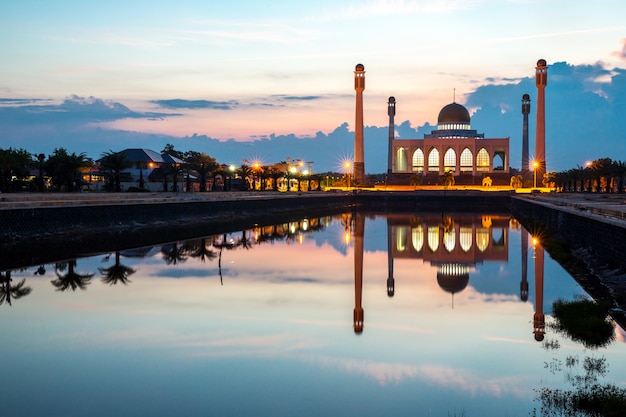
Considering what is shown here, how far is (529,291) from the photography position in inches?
827

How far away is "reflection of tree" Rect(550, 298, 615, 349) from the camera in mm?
13633

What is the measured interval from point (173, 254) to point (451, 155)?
95.6 meters

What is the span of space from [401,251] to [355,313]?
16977 millimetres

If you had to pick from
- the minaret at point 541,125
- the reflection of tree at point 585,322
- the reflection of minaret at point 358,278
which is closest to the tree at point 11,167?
the reflection of minaret at point 358,278

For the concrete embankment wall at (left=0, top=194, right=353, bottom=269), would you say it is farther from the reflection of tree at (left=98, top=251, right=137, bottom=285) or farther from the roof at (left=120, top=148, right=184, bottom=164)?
the roof at (left=120, top=148, right=184, bottom=164)

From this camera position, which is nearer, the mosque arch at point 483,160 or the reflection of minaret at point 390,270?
the reflection of minaret at point 390,270

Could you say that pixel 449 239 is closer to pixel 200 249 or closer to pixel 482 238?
pixel 482 238

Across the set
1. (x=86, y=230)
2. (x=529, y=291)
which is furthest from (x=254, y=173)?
(x=529, y=291)

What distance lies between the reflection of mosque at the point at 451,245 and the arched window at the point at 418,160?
66.6m

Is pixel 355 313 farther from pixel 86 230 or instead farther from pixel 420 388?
pixel 86 230

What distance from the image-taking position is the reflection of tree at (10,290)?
18.6 metres

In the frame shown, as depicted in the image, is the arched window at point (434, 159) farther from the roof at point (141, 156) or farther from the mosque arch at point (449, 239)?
the mosque arch at point (449, 239)

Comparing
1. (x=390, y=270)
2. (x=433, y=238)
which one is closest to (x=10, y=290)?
(x=390, y=270)

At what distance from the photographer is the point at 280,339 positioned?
14172 mm
